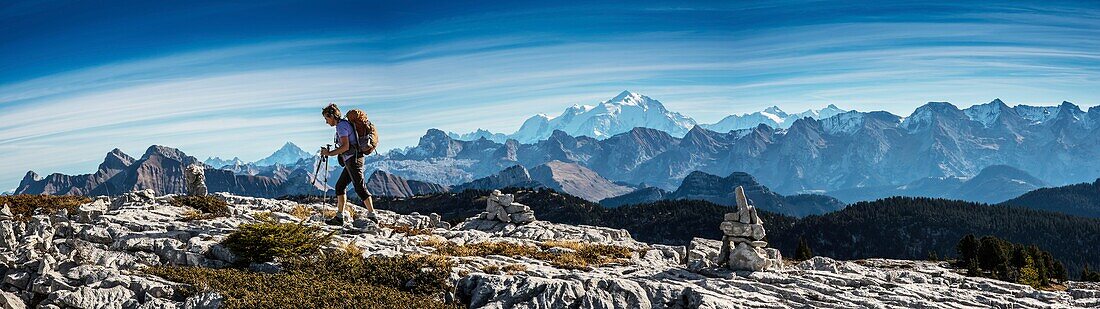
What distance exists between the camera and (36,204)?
3406 cm

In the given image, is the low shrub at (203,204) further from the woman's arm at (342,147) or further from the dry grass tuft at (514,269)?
the dry grass tuft at (514,269)

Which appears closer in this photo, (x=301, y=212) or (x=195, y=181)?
(x=301, y=212)

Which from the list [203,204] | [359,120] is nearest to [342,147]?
[359,120]

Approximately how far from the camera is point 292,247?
22.4 meters

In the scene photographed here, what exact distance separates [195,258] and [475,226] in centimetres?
2214

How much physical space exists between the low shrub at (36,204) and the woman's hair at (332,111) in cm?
1310

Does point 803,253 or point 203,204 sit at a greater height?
point 803,253

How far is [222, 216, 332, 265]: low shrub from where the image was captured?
21984 millimetres

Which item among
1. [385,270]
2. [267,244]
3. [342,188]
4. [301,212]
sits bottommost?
[385,270]

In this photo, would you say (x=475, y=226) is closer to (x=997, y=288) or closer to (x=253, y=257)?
(x=253, y=257)

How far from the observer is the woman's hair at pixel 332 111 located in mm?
28438

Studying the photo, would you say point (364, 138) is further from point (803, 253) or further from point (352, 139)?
point (803, 253)

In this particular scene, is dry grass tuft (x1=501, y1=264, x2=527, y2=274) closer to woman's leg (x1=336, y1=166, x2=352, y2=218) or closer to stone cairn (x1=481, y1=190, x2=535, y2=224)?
woman's leg (x1=336, y1=166, x2=352, y2=218)

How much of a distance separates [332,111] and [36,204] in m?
17.2
